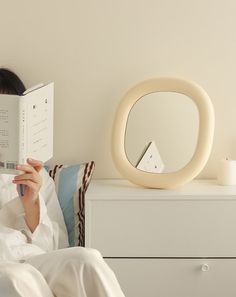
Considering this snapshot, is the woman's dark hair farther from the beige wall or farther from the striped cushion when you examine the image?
the striped cushion

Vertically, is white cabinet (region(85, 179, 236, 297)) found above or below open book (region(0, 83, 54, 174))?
below

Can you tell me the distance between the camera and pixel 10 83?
2561 millimetres

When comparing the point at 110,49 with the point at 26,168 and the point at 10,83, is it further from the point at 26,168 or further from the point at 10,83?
the point at 26,168

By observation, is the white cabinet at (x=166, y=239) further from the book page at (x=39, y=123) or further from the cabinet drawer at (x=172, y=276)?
the book page at (x=39, y=123)

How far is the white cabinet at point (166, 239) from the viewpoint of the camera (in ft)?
7.94

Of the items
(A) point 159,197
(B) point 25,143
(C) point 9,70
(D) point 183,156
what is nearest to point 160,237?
(A) point 159,197

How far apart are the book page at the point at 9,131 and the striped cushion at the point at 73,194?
1.66 feet

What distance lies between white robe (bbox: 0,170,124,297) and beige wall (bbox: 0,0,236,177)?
486 millimetres

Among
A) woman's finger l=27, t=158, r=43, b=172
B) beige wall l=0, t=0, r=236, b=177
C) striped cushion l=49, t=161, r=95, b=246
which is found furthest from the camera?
beige wall l=0, t=0, r=236, b=177

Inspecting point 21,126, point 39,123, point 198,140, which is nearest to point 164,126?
point 198,140

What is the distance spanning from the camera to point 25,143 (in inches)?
81.5

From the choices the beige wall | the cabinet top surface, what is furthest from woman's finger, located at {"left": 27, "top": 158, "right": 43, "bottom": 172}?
the beige wall

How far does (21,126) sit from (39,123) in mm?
127

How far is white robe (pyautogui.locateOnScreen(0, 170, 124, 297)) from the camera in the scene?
5.64 feet
